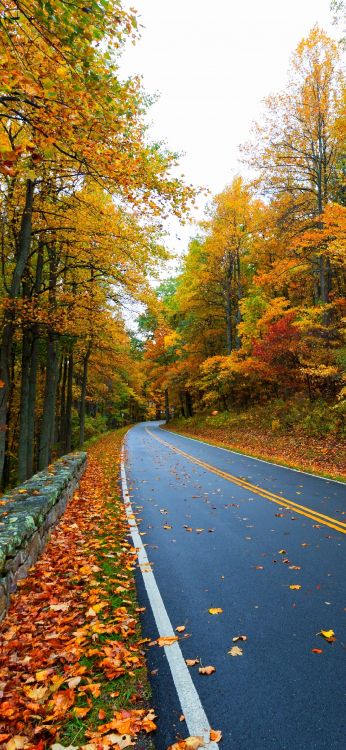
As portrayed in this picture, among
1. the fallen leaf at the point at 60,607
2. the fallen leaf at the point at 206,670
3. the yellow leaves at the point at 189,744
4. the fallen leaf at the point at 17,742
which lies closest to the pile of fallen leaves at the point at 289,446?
the fallen leaf at the point at 60,607

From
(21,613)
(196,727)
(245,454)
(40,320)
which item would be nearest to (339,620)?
(196,727)

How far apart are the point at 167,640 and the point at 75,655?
2.68ft

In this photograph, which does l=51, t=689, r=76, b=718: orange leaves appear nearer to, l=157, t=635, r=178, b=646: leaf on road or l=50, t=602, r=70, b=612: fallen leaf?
l=157, t=635, r=178, b=646: leaf on road

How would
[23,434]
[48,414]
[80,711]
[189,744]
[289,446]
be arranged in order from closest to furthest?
[189,744]
[80,711]
[23,434]
[48,414]
[289,446]

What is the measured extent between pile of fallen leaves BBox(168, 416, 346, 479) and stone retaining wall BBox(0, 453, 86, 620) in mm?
7642

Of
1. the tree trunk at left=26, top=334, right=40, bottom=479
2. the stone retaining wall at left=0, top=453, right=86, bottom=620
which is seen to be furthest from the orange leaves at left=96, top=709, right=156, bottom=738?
the tree trunk at left=26, top=334, right=40, bottom=479

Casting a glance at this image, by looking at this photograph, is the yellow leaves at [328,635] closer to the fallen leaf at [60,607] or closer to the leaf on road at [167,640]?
the leaf on road at [167,640]

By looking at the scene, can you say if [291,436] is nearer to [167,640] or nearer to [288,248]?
[288,248]

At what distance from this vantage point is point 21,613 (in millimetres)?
4262

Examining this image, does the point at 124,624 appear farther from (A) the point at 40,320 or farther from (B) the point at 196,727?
(A) the point at 40,320

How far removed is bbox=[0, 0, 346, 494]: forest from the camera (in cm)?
488

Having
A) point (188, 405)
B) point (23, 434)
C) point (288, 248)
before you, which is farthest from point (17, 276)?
point (188, 405)

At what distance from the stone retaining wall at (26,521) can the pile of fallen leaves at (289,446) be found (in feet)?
25.1

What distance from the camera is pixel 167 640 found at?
370 centimetres
